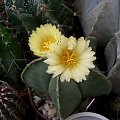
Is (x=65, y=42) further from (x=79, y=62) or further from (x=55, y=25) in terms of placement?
(x=55, y=25)

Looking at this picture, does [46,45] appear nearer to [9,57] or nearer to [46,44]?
[46,44]

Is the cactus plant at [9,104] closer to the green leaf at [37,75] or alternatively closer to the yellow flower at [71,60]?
the green leaf at [37,75]

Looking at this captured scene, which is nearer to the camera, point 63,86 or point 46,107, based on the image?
point 63,86

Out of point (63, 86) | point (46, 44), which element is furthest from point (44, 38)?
point (63, 86)

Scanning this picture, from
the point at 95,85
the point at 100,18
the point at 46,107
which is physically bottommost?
the point at 46,107

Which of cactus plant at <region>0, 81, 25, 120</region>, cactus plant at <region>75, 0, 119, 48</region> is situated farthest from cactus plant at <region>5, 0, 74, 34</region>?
cactus plant at <region>0, 81, 25, 120</region>

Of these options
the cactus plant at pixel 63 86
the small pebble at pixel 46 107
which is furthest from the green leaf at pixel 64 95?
the small pebble at pixel 46 107

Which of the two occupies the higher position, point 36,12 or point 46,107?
point 36,12
